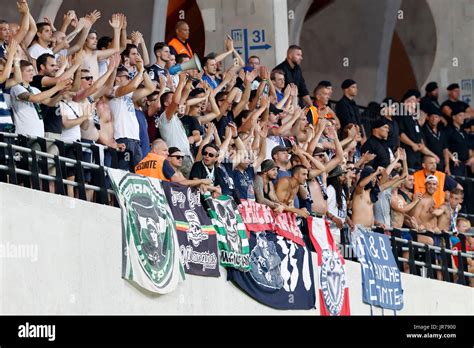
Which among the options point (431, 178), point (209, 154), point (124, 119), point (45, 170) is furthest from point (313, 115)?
point (45, 170)

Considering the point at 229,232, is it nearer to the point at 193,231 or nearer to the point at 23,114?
the point at 193,231

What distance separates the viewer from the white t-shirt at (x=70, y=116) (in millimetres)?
17594

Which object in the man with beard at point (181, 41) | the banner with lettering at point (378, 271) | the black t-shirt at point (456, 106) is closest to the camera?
the banner with lettering at point (378, 271)

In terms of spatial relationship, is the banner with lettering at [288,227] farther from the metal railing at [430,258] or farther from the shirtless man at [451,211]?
the shirtless man at [451,211]

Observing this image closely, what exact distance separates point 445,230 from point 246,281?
6.44m

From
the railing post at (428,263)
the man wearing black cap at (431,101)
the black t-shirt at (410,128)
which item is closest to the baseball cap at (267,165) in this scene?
the railing post at (428,263)

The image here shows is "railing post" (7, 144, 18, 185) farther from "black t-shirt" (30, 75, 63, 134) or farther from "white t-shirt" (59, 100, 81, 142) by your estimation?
"white t-shirt" (59, 100, 81, 142)

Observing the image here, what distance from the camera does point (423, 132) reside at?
28094mm

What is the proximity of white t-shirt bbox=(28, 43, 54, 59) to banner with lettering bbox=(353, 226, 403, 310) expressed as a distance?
221 inches

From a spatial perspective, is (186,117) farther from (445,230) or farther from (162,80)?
(445,230)

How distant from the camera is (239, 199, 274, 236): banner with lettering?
19688 millimetres

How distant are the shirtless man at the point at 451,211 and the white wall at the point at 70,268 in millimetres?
7139

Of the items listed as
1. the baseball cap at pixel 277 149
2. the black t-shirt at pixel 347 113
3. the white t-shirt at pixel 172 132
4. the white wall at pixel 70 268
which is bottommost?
the white wall at pixel 70 268

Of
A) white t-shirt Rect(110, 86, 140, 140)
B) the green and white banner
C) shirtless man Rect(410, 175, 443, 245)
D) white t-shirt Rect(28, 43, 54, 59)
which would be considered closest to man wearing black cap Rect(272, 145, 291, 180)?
white t-shirt Rect(110, 86, 140, 140)
